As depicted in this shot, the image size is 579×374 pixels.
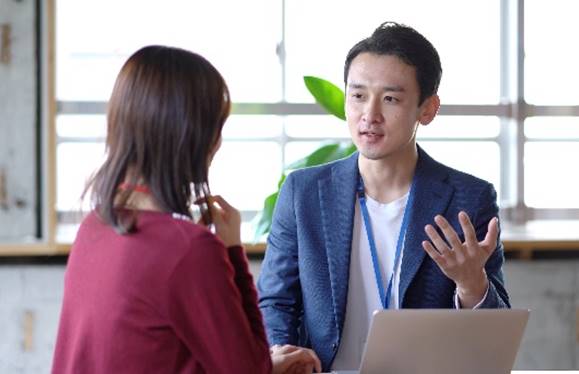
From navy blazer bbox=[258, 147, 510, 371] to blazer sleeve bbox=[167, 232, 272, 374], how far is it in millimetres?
780

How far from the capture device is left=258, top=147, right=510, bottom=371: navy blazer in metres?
2.15

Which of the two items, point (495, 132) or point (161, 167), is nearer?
point (161, 167)

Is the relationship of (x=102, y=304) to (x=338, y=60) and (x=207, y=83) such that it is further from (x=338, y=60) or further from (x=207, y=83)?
(x=338, y=60)

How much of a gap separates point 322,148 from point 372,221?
1.43 m

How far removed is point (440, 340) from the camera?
1691 millimetres

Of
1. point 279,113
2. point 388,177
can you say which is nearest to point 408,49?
point 388,177

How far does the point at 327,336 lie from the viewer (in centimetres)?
214

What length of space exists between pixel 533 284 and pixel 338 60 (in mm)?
1303

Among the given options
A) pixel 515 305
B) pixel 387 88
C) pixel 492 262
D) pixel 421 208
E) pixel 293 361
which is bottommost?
pixel 515 305

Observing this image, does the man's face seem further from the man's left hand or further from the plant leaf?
the plant leaf

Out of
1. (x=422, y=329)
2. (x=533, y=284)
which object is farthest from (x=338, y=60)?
(x=422, y=329)

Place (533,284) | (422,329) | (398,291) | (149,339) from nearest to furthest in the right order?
(149,339) < (422,329) < (398,291) < (533,284)

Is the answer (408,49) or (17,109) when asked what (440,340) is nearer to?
(408,49)

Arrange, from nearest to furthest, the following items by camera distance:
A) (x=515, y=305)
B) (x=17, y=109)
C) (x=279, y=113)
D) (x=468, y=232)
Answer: (x=468, y=232)
(x=17, y=109)
(x=515, y=305)
(x=279, y=113)
